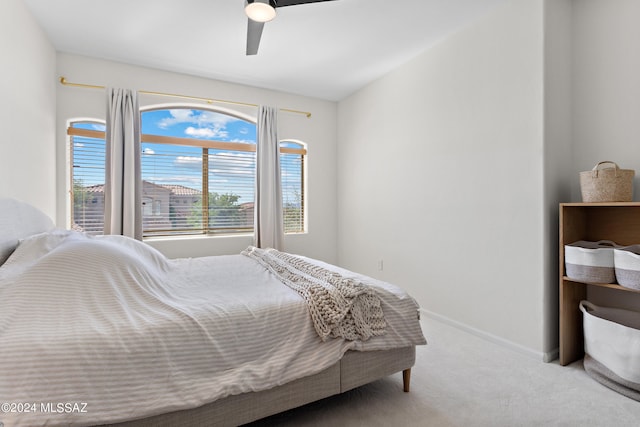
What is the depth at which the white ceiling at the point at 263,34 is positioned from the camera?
2.37 m

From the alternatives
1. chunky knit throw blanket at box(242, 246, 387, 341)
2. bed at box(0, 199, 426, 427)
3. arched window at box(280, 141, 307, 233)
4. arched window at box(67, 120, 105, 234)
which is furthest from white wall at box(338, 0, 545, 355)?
arched window at box(67, 120, 105, 234)

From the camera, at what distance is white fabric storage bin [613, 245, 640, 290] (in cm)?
172

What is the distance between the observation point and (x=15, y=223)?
1813 millimetres

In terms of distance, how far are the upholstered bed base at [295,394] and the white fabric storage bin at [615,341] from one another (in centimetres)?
116

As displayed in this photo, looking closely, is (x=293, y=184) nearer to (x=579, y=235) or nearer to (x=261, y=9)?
(x=261, y=9)

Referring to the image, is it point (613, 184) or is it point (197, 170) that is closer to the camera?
point (613, 184)

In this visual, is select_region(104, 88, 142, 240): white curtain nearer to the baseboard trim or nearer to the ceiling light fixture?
the ceiling light fixture

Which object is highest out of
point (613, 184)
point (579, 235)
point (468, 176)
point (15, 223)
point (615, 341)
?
point (468, 176)

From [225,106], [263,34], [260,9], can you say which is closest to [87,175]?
[225,106]

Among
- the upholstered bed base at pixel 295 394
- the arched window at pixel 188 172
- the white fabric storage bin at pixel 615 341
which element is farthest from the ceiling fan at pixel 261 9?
the white fabric storage bin at pixel 615 341

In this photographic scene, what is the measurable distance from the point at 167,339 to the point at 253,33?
2.07 meters

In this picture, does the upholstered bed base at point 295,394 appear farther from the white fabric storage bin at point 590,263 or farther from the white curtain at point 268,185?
the white curtain at point 268,185

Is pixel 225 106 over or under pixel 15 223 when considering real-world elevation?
over

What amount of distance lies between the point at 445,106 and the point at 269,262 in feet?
6.98
